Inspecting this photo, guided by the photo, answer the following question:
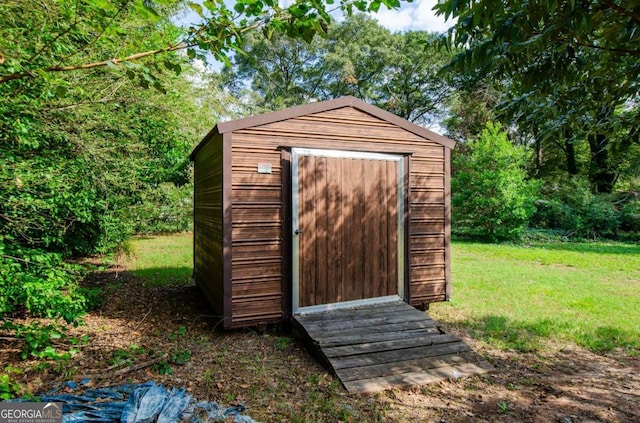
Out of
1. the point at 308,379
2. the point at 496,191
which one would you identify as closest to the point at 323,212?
the point at 308,379

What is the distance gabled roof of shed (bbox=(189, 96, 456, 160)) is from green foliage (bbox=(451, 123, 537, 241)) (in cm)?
816

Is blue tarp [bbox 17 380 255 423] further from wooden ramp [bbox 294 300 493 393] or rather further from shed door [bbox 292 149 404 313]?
shed door [bbox 292 149 404 313]

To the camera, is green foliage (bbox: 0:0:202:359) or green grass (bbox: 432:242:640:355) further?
green grass (bbox: 432:242:640:355)

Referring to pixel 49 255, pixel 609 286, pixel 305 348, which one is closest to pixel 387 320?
pixel 305 348

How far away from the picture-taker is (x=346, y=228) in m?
4.59

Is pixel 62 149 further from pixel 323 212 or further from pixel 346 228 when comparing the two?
pixel 346 228

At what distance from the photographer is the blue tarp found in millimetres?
2415

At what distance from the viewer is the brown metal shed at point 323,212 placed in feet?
13.7

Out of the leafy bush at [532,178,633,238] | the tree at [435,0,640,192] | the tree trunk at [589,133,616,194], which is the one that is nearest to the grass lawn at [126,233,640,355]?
the leafy bush at [532,178,633,238]

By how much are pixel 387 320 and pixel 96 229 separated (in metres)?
4.73

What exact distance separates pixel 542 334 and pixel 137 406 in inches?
173

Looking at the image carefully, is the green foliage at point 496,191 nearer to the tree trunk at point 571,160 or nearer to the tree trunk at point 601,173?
the tree trunk at point 601,173

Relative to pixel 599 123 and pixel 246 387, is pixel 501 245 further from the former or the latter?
pixel 246 387

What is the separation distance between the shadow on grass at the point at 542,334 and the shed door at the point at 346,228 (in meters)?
1.14
